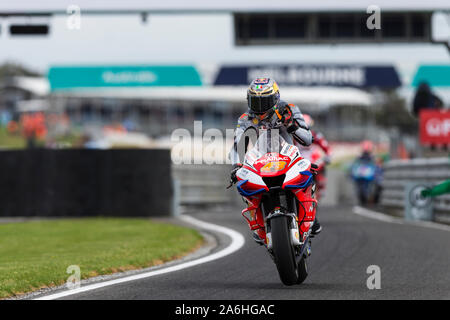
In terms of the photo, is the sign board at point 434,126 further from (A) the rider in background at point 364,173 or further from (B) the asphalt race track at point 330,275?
(B) the asphalt race track at point 330,275

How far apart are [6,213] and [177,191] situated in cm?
313

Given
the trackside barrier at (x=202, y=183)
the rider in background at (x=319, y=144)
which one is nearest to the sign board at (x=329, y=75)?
the trackside barrier at (x=202, y=183)

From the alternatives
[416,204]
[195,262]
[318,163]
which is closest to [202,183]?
[416,204]

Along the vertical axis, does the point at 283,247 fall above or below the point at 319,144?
below

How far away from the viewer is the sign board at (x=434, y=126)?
91.5 ft

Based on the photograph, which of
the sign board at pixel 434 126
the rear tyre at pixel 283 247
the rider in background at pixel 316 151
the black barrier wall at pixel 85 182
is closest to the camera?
the rear tyre at pixel 283 247

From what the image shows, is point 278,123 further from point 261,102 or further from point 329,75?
point 329,75

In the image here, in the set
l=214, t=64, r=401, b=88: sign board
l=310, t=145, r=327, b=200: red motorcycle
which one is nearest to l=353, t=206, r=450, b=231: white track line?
l=310, t=145, r=327, b=200: red motorcycle

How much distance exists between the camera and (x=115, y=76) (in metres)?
33.4

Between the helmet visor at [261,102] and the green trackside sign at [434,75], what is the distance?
2399cm

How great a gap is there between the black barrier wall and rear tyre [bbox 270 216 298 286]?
1061cm

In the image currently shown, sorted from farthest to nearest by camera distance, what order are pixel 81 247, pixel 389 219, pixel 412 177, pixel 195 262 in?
pixel 412 177 → pixel 389 219 → pixel 81 247 → pixel 195 262

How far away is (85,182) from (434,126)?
12.4m

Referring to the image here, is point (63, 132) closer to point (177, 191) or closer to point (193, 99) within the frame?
point (193, 99)
